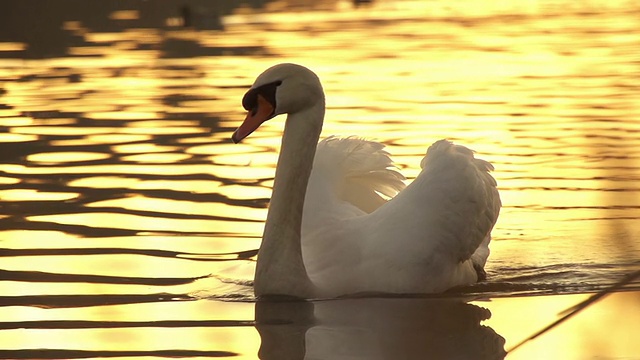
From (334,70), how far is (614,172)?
7541 mm

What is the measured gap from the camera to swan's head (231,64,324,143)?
7.10 meters

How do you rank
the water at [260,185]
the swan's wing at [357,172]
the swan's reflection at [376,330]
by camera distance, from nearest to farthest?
the swan's reflection at [376,330] < the water at [260,185] < the swan's wing at [357,172]

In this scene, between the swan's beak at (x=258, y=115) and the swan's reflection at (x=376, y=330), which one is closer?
the swan's reflection at (x=376, y=330)

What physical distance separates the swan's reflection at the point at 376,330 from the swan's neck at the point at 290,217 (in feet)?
0.35

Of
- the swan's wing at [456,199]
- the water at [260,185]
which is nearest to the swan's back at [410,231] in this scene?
the swan's wing at [456,199]

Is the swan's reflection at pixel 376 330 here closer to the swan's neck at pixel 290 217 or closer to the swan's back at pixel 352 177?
the swan's neck at pixel 290 217

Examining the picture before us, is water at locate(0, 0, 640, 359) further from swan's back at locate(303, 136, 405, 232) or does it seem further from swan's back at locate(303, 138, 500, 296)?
swan's back at locate(303, 136, 405, 232)

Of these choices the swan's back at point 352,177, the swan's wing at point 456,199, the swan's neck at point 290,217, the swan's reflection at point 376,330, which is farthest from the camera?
the swan's back at point 352,177

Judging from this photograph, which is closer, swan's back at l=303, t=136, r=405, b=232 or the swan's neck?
the swan's neck

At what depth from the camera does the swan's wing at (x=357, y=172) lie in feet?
26.6

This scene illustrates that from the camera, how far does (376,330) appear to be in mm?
6504

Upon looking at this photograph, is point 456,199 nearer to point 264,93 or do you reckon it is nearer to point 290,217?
point 290,217

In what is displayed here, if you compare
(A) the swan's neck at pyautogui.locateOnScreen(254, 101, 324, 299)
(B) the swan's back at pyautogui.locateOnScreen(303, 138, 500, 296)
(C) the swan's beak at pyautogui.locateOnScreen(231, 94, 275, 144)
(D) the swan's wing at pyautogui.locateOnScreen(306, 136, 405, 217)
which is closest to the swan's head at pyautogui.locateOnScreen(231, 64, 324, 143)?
(C) the swan's beak at pyautogui.locateOnScreen(231, 94, 275, 144)

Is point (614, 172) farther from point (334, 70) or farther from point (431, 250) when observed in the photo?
point (334, 70)
